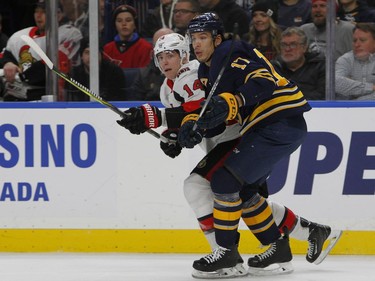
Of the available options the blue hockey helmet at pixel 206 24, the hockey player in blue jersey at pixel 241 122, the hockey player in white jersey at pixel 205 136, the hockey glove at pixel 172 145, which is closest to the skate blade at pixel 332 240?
the hockey player in white jersey at pixel 205 136

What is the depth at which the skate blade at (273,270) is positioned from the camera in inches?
159

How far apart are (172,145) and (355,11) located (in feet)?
5.41

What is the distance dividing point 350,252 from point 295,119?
44.5 inches

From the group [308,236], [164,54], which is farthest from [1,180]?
[308,236]

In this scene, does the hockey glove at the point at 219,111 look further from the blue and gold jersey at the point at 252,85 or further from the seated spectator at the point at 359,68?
the seated spectator at the point at 359,68

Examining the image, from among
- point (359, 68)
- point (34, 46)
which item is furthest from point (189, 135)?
point (359, 68)

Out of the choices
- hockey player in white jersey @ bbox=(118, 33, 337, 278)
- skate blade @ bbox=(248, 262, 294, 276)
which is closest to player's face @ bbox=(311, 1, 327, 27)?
hockey player in white jersey @ bbox=(118, 33, 337, 278)

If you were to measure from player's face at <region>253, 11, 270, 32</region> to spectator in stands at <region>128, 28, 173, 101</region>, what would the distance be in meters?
0.47

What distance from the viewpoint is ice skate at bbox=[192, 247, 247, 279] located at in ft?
12.8

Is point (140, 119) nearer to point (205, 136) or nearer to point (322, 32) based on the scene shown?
point (205, 136)

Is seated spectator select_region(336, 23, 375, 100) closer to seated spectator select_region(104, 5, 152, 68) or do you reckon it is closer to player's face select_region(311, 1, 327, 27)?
player's face select_region(311, 1, 327, 27)

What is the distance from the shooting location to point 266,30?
17.1 feet

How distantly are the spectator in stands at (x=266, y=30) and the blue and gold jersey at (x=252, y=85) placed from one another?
4.24 ft

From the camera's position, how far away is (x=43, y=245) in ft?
16.0
